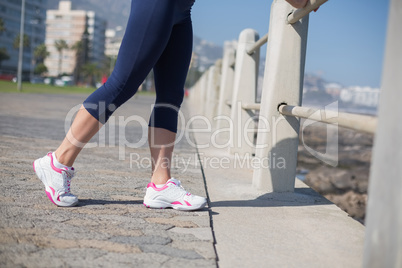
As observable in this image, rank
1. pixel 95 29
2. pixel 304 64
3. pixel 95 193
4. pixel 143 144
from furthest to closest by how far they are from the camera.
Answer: pixel 95 29 → pixel 143 144 → pixel 304 64 → pixel 95 193

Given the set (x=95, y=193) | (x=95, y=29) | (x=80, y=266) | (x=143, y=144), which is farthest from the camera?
(x=95, y=29)

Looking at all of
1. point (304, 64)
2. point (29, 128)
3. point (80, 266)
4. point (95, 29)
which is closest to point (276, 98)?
point (304, 64)

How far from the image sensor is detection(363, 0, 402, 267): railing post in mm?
1106

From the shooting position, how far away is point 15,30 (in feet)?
322

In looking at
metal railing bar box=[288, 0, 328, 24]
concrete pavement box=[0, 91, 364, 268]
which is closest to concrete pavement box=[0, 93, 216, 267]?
concrete pavement box=[0, 91, 364, 268]

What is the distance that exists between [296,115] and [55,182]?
4.11 ft

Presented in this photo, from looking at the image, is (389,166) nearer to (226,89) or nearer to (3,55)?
(226,89)

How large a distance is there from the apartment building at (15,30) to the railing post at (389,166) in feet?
290

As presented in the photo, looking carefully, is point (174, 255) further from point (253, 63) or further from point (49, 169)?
point (253, 63)

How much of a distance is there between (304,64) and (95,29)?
15955 centimetres

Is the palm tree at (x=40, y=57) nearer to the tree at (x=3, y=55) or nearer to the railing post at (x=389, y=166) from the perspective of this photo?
the tree at (x=3, y=55)

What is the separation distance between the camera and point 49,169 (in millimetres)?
2182

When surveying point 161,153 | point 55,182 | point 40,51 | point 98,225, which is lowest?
point 98,225

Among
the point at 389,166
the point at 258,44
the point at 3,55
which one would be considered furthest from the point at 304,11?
the point at 3,55
